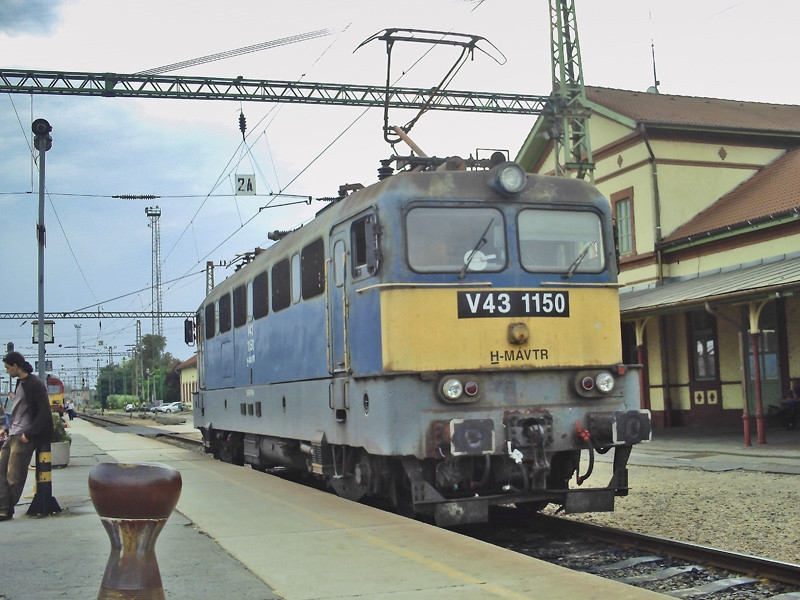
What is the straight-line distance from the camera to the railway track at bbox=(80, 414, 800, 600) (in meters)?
6.52

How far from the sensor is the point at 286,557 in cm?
670

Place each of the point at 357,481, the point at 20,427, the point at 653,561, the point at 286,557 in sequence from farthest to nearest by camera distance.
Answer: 1. the point at 357,481
2. the point at 20,427
3. the point at 653,561
4. the point at 286,557

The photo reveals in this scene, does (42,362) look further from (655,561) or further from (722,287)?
(655,561)

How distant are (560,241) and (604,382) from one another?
1482 mm

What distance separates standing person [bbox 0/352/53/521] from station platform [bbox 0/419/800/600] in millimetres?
341

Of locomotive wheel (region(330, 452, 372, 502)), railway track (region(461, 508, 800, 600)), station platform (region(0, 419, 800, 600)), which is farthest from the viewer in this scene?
locomotive wheel (region(330, 452, 372, 502))

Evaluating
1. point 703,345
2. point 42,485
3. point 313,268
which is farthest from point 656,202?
point 42,485

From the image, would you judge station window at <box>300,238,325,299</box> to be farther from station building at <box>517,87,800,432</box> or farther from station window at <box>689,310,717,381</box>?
station window at <box>689,310,717,381</box>

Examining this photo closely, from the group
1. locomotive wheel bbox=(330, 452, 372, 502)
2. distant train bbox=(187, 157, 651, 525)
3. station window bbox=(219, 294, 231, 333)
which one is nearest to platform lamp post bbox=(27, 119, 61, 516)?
distant train bbox=(187, 157, 651, 525)

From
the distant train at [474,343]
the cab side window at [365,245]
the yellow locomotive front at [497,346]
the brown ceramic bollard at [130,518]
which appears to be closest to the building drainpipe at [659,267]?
the distant train at [474,343]

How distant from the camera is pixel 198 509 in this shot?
31.5 feet

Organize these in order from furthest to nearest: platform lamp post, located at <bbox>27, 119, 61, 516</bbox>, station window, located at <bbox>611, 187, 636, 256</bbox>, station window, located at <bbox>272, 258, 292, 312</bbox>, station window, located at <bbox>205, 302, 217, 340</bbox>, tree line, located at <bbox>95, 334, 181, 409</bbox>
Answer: tree line, located at <bbox>95, 334, 181, 409</bbox> < station window, located at <bbox>611, 187, 636, 256</bbox> < station window, located at <bbox>205, 302, 217, 340</bbox> < station window, located at <bbox>272, 258, 292, 312</bbox> < platform lamp post, located at <bbox>27, 119, 61, 516</bbox>

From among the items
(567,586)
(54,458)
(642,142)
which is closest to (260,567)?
(567,586)

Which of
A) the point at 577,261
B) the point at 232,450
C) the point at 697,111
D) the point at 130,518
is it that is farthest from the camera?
the point at 697,111
